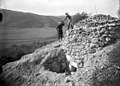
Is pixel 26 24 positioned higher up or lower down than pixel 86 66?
higher up

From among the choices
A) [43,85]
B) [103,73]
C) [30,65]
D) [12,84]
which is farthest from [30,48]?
[103,73]

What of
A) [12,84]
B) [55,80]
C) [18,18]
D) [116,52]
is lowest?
[12,84]

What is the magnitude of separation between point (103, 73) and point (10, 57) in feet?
29.7

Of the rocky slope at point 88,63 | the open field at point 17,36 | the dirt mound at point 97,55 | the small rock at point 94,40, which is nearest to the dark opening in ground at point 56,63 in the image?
the rocky slope at point 88,63

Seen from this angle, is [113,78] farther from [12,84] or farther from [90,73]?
[12,84]

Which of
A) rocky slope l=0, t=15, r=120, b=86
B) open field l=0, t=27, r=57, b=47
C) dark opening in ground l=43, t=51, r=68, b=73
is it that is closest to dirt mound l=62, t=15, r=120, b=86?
rocky slope l=0, t=15, r=120, b=86

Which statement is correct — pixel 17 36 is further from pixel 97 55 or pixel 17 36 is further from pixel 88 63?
pixel 97 55

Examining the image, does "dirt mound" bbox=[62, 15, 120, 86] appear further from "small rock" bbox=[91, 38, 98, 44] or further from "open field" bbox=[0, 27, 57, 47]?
"open field" bbox=[0, 27, 57, 47]

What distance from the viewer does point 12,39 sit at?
1482 centimetres

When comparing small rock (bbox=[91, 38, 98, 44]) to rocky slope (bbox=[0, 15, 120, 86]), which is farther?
small rock (bbox=[91, 38, 98, 44])

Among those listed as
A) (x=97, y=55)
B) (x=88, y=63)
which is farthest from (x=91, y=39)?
(x=88, y=63)

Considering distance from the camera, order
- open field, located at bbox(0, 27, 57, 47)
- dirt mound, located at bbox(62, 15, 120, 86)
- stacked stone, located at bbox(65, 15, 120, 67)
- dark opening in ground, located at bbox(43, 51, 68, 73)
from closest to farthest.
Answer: dirt mound, located at bbox(62, 15, 120, 86)
stacked stone, located at bbox(65, 15, 120, 67)
dark opening in ground, located at bbox(43, 51, 68, 73)
open field, located at bbox(0, 27, 57, 47)

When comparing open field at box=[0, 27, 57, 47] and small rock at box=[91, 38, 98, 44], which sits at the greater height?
small rock at box=[91, 38, 98, 44]

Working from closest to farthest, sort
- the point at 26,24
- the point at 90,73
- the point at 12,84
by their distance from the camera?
the point at 90,73 → the point at 12,84 → the point at 26,24
